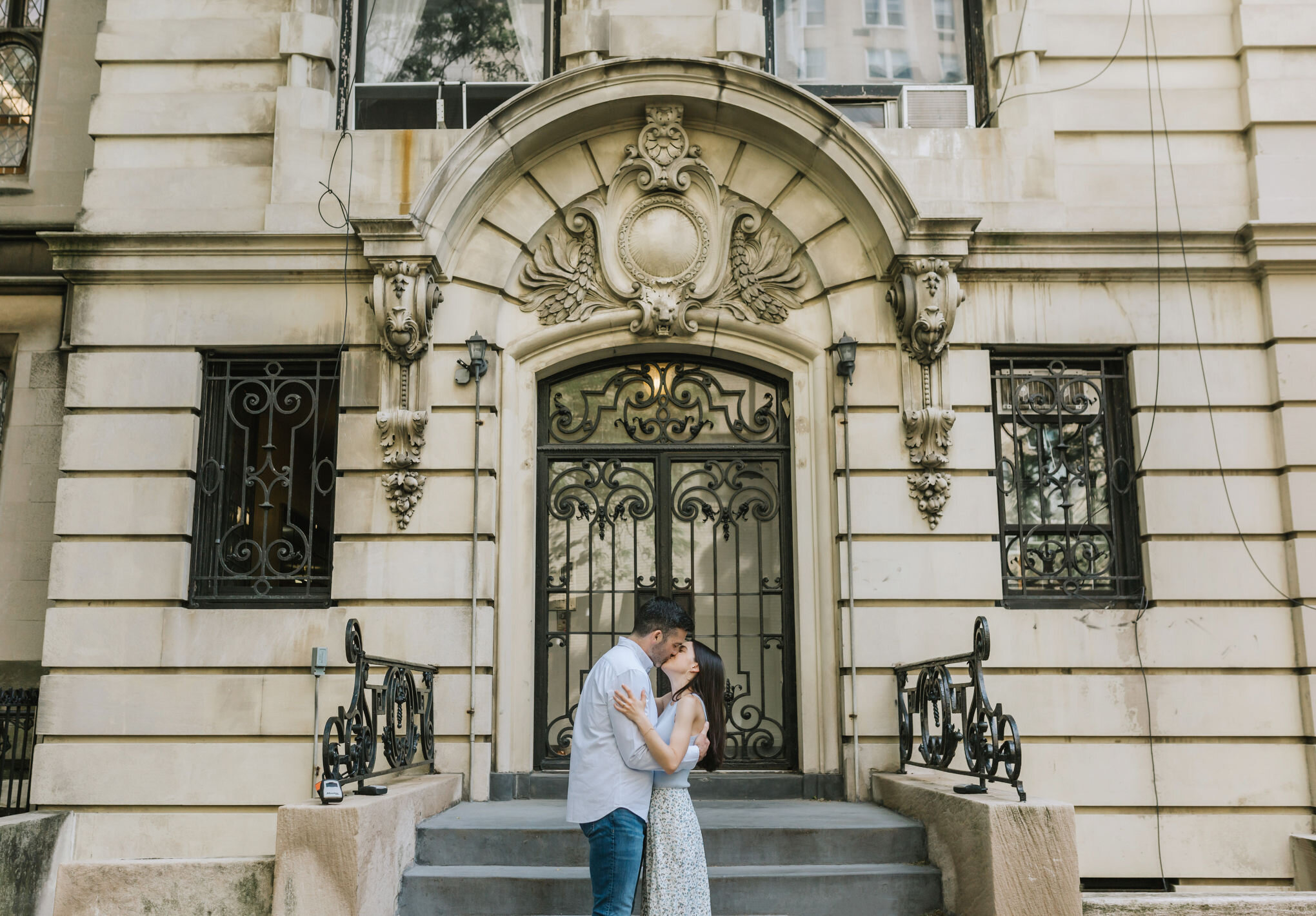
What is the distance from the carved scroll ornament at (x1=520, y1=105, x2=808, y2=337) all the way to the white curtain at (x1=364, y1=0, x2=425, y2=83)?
252 cm

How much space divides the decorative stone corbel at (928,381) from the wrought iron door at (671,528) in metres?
1.15

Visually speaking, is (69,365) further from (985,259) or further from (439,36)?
(985,259)

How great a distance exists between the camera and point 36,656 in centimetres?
979

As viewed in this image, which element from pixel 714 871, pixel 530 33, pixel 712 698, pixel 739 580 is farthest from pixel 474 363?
pixel 714 871

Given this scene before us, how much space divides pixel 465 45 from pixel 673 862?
8.09 m

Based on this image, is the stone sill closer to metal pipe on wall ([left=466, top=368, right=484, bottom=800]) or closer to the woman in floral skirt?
the woman in floral skirt

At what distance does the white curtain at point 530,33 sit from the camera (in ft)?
34.3

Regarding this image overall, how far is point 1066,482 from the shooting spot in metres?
9.45

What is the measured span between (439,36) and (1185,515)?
795 cm

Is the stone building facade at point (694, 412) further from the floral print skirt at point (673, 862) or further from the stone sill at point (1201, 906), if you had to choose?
the floral print skirt at point (673, 862)

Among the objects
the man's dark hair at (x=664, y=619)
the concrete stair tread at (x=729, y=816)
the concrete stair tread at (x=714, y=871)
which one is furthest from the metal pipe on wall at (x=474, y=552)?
the man's dark hair at (x=664, y=619)

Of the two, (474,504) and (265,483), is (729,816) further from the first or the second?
(265,483)

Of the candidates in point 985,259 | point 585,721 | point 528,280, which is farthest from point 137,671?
point 985,259

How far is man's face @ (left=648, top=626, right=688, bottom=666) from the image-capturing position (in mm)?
5418
